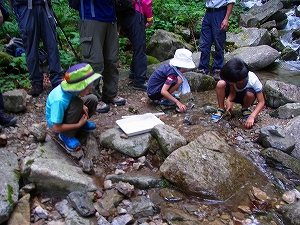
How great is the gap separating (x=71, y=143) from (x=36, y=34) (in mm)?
1696

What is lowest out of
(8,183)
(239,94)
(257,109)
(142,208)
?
(142,208)

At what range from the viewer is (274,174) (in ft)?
10.8

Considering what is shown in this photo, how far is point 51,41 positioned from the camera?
4125 millimetres

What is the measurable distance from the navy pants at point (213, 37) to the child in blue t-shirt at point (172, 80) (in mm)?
1487

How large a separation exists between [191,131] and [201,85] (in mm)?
1611

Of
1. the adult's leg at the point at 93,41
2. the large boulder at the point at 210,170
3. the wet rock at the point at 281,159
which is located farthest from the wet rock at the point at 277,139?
the adult's leg at the point at 93,41

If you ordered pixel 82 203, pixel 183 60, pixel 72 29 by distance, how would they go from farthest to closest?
pixel 72 29 < pixel 183 60 < pixel 82 203

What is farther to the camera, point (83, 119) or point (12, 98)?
point (12, 98)

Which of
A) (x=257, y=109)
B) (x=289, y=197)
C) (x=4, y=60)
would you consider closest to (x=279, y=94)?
(x=257, y=109)

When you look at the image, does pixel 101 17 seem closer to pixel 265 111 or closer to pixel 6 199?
pixel 6 199

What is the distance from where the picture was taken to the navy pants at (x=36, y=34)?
3.94 m

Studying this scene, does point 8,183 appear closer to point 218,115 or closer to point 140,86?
point 218,115

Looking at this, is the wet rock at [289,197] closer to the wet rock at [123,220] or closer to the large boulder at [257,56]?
the wet rock at [123,220]

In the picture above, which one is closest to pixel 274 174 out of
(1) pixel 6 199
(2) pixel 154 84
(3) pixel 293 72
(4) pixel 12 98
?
(2) pixel 154 84
